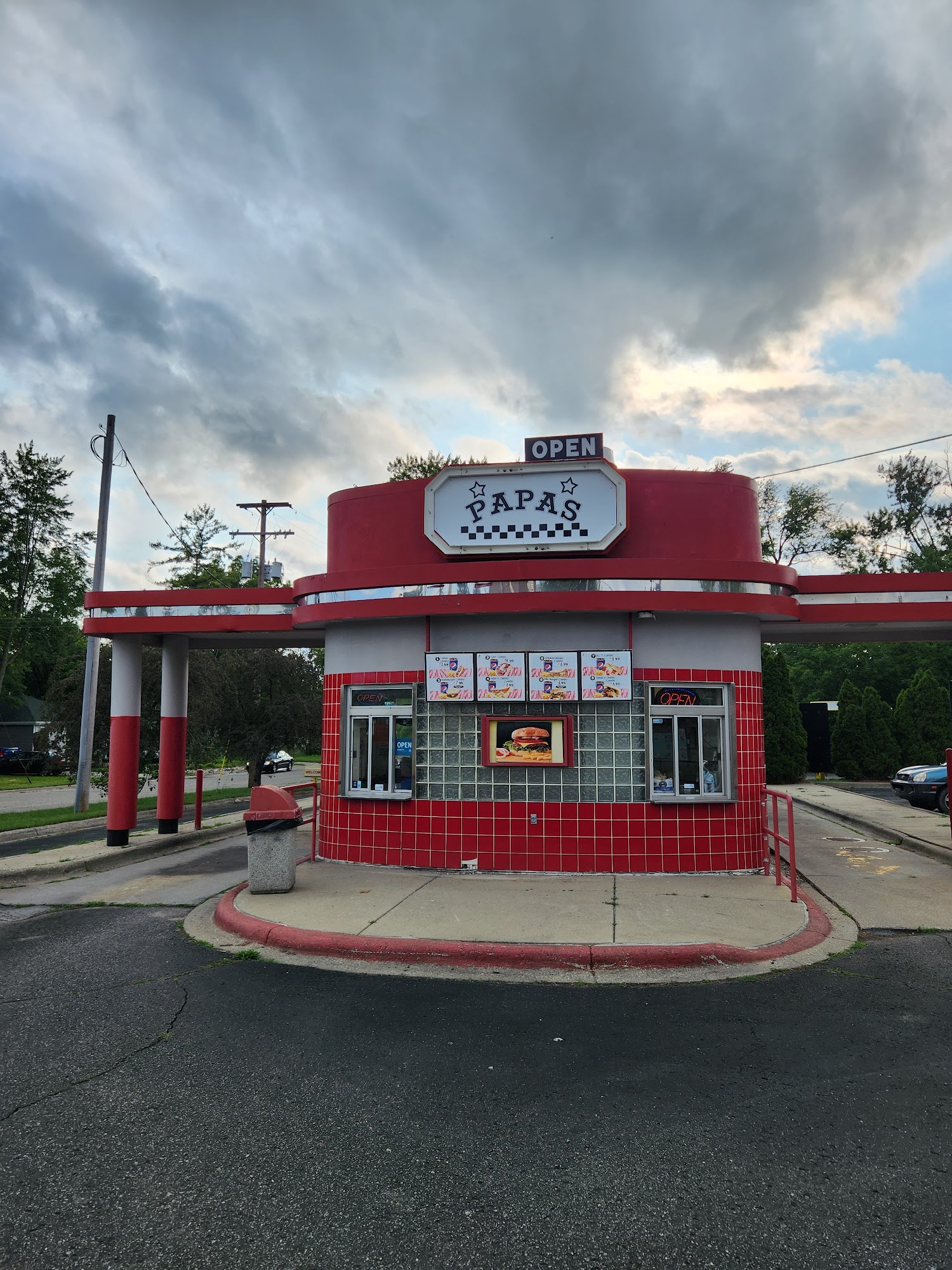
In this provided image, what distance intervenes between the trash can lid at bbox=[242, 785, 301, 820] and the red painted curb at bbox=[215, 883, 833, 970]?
6.58 feet

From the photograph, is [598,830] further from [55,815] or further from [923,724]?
[923,724]

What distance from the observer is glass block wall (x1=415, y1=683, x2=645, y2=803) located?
10484 mm

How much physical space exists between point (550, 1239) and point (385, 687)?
8.64 meters

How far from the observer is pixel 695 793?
34.2 ft

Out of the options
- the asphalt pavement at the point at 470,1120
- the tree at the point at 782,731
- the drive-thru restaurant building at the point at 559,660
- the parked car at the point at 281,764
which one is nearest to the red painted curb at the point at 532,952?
the asphalt pavement at the point at 470,1120

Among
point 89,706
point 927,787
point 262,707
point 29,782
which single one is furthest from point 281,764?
point 927,787

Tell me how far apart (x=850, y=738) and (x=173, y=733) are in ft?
88.8

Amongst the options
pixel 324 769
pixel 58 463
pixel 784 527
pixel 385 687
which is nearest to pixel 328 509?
pixel 385 687

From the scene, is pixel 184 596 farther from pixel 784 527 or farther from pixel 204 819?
pixel 784 527

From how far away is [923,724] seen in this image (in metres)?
31.8

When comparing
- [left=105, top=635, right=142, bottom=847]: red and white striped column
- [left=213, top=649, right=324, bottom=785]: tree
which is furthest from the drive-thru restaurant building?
[left=213, top=649, right=324, bottom=785]: tree

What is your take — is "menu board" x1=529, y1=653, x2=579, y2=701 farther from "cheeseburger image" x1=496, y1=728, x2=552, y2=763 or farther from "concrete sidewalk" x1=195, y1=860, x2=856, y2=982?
"concrete sidewalk" x1=195, y1=860, x2=856, y2=982

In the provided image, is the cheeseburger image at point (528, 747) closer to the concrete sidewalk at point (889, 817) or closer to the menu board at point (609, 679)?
the menu board at point (609, 679)

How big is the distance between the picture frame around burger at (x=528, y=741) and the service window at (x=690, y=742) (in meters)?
1.15
